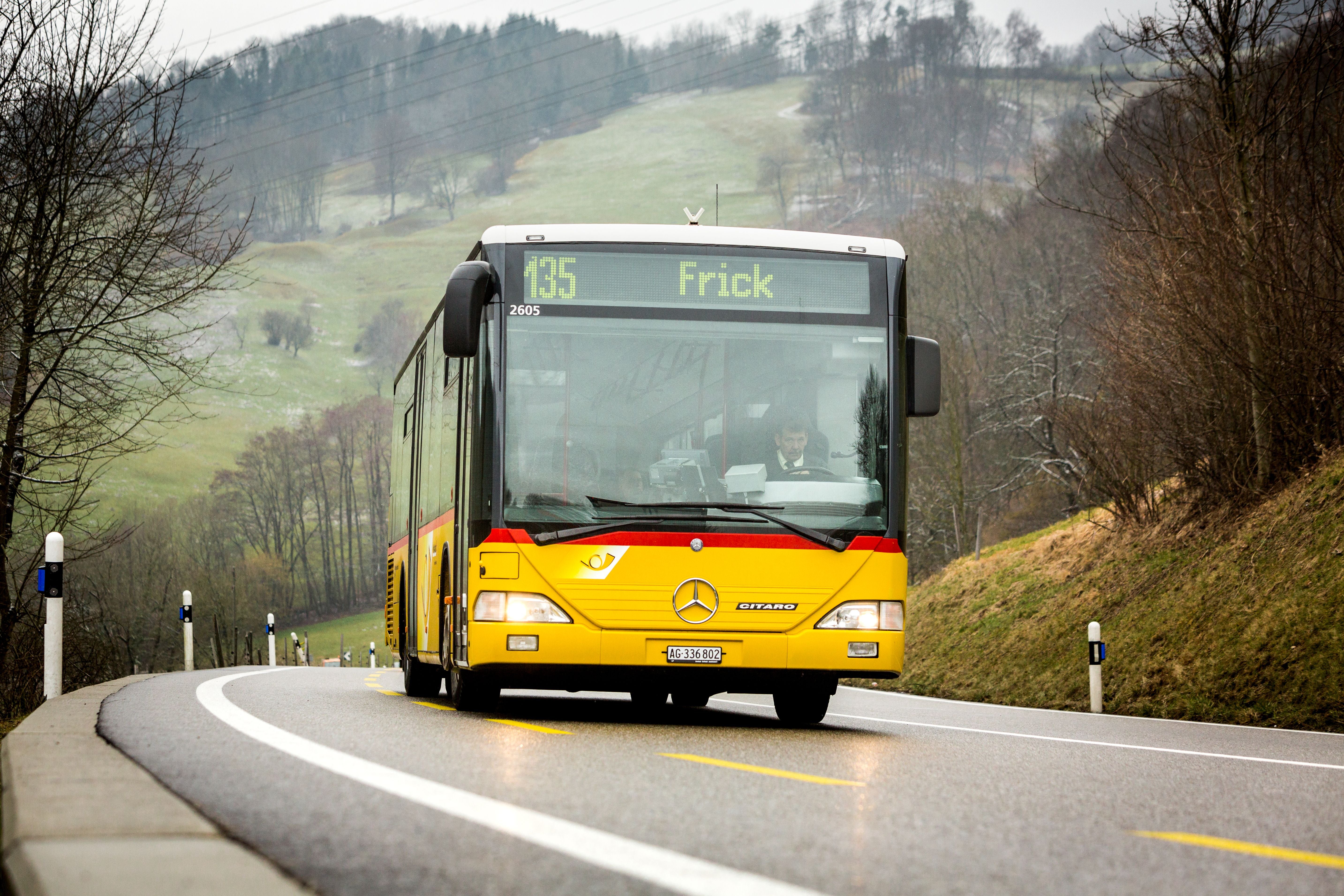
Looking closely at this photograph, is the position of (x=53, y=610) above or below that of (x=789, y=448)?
below

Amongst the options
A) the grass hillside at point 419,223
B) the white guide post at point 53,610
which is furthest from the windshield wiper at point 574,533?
the grass hillside at point 419,223

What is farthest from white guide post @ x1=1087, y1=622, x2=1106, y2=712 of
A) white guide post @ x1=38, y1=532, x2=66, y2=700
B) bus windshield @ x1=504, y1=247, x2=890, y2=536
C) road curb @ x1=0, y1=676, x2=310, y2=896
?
road curb @ x1=0, y1=676, x2=310, y2=896

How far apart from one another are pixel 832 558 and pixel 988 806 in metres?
4.36

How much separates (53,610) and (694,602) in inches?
224

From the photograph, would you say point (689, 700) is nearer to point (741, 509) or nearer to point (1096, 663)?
point (741, 509)

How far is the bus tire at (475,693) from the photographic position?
38.2 feet

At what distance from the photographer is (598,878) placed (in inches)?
173

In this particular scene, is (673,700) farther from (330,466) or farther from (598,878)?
(330,466)

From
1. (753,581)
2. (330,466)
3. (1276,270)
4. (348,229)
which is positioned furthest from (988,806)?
(348,229)

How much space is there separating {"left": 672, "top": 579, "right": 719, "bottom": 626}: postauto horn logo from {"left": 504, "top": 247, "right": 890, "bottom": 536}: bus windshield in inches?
16.6

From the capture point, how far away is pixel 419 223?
15925 cm

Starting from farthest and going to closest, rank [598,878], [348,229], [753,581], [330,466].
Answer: [348,229]
[330,466]
[753,581]
[598,878]

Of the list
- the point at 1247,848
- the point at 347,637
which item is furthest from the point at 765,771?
the point at 347,637

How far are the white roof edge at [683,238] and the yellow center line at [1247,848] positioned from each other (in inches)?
237
